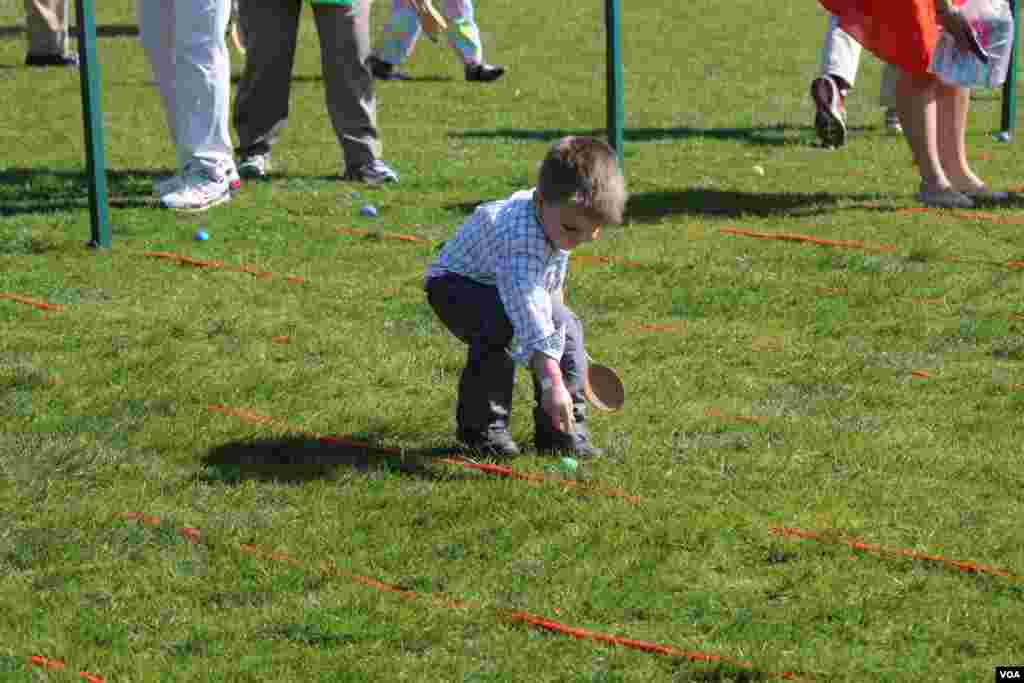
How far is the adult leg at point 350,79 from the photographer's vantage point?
8.46m

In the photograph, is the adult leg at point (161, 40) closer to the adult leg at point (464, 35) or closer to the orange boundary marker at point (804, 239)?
the orange boundary marker at point (804, 239)

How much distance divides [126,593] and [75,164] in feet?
18.2

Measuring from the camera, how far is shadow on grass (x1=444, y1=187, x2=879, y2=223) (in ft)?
26.3

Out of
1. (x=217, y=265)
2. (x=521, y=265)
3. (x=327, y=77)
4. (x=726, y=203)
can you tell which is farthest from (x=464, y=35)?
(x=521, y=265)

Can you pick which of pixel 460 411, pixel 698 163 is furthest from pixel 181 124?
pixel 460 411

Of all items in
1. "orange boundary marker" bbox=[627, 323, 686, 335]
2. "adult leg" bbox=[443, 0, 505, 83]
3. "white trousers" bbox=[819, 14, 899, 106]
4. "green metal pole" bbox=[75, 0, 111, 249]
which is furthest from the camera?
"adult leg" bbox=[443, 0, 505, 83]

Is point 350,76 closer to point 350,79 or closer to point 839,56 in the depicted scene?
point 350,79

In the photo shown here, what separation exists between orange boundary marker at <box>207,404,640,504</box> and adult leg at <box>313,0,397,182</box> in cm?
343

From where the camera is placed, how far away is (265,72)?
8.73 m

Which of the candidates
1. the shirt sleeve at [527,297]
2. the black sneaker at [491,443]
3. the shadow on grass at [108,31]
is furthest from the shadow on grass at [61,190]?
the shadow on grass at [108,31]

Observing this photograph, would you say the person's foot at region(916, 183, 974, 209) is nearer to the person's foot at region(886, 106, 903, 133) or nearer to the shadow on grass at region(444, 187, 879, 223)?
the shadow on grass at region(444, 187, 879, 223)

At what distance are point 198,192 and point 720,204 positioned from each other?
2.41m

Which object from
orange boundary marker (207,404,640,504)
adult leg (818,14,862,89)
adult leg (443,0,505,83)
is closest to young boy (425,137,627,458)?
orange boundary marker (207,404,640,504)

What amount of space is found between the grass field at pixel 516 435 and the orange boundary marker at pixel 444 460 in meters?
0.02
